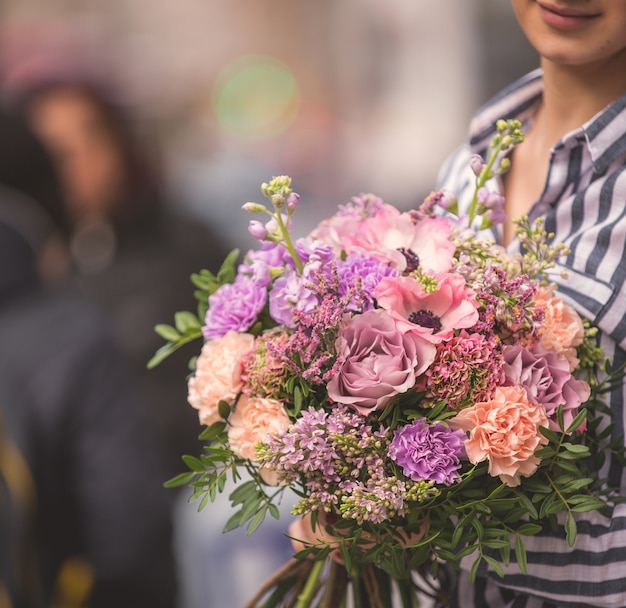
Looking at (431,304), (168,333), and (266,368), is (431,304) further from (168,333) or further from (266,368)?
(168,333)

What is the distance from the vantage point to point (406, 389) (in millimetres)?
1370

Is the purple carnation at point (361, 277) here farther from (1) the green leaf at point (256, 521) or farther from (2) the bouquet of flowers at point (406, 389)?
(1) the green leaf at point (256, 521)

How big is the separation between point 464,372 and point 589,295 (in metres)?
0.30

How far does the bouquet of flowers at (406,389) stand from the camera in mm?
1386

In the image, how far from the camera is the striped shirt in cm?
153

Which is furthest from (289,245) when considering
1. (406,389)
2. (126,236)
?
(126,236)

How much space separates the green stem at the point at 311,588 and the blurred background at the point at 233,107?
135 centimetres

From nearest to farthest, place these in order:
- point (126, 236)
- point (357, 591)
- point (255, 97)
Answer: point (357, 591), point (126, 236), point (255, 97)

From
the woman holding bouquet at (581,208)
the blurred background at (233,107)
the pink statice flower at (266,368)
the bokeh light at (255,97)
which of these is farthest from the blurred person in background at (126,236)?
the bokeh light at (255,97)

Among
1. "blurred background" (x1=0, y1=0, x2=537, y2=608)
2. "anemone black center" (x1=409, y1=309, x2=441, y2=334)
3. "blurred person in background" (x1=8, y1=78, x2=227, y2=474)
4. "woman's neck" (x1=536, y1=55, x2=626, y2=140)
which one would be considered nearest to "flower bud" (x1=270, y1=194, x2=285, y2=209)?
"anemone black center" (x1=409, y1=309, x2=441, y2=334)


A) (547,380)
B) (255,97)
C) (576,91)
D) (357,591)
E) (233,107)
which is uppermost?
(255,97)

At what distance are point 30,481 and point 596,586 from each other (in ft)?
4.46

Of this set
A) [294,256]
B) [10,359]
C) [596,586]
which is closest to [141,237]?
[10,359]

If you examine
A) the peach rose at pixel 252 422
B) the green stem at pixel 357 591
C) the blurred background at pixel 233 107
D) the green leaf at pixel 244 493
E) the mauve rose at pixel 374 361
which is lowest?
the green stem at pixel 357 591
